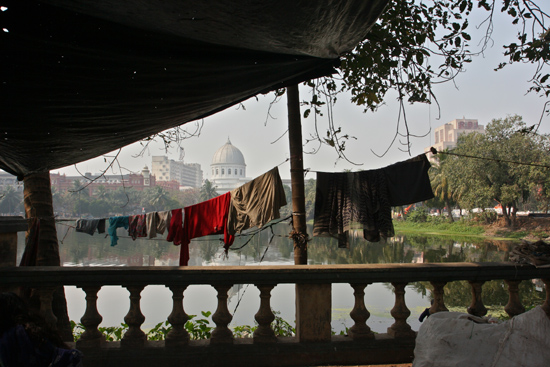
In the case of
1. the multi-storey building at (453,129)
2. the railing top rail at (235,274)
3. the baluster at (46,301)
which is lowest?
the baluster at (46,301)

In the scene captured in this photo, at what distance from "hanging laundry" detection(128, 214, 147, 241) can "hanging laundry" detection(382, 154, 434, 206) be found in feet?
19.7

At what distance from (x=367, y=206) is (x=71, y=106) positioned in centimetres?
401

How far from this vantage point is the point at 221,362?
9.43 ft

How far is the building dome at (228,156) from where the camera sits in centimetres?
10006

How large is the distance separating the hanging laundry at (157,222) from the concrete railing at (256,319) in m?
5.28

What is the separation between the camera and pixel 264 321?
3.02 meters

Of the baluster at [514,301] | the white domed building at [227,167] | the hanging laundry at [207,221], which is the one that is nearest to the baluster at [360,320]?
the baluster at [514,301]

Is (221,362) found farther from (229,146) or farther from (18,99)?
(229,146)

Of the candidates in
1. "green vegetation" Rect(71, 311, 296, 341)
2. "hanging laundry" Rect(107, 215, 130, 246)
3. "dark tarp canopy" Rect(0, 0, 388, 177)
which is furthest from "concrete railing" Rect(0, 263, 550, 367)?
"hanging laundry" Rect(107, 215, 130, 246)

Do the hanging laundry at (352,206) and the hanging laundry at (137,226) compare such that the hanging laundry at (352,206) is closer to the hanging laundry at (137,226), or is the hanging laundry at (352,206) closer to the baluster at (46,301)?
the baluster at (46,301)

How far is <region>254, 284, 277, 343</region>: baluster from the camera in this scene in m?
2.94

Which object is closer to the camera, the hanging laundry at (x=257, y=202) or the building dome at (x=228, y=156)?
the hanging laundry at (x=257, y=202)

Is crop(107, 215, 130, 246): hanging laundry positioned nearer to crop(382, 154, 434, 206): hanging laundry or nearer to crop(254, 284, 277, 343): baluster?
crop(382, 154, 434, 206): hanging laundry

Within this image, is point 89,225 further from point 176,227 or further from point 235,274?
point 235,274
